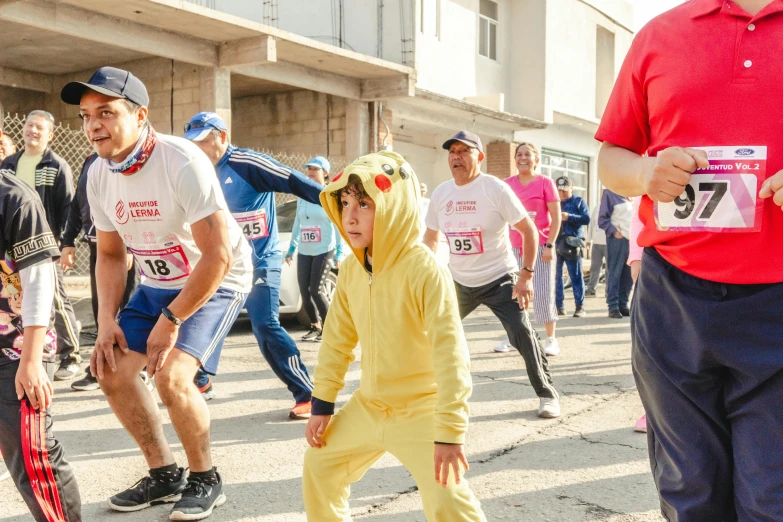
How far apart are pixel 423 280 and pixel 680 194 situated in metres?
0.99

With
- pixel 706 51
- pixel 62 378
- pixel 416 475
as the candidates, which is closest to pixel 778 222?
pixel 706 51

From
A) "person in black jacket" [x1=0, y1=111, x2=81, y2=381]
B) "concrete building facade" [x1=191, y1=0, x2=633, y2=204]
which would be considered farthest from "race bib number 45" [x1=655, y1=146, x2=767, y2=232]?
"concrete building facade" [x1=191, y1=0, x2=633, y2=204]

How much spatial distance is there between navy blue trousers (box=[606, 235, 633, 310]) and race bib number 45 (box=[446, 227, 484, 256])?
6.31m

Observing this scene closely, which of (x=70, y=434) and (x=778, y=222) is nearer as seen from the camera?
(x=778, y=222)

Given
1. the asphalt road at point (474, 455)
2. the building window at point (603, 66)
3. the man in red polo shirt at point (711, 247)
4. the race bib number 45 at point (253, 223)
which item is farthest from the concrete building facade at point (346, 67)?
the man in red polo shirt at point (711, 247)

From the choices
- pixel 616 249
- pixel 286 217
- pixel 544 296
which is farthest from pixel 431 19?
pixel 544 296

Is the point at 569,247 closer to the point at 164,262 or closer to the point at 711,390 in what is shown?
the point at 164,262

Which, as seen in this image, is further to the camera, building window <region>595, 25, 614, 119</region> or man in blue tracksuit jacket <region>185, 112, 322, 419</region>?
building window <region>595, 25, 614, 119</region>

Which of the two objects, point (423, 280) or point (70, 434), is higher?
point (423, 280)

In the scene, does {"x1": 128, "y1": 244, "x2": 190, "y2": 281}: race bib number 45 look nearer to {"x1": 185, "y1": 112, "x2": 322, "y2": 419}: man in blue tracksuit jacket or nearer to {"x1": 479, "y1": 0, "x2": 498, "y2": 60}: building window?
{"x1": 185, "y1": 112, "x2": 322, "y2": 419}: man in blue tracksuit jacket

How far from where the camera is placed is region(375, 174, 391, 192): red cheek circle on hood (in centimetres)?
283

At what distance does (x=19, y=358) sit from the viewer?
3.07m

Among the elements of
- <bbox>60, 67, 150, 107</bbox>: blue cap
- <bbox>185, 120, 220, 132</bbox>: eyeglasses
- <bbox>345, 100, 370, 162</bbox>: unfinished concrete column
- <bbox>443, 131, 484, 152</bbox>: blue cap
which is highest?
<bbox>345, 100, 370, 162</bbox>: unfinished concrete column

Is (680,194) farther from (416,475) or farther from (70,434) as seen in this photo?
(70,434)
